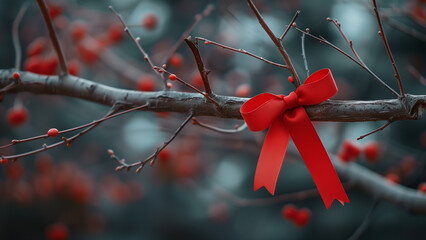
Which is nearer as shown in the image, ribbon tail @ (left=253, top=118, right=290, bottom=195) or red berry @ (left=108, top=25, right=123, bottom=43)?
ribbon tail @ (left=253, top=118, right=290, bottom=195)

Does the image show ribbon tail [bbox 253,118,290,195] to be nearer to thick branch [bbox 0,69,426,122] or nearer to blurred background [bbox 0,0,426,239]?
thick branch [bbox 0,69,426,122]

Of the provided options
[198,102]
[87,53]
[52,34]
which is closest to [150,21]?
[87,53]

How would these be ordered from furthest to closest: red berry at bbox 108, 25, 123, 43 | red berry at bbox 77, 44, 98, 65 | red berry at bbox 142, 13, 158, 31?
red berry at bbox 77, 44, 98, 65 → red berry at bbox 108, 25, 123, 43 → red berry at bbox 142, 13, 158, 31

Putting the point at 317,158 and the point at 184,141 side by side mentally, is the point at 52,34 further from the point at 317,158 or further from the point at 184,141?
the point at 184,141

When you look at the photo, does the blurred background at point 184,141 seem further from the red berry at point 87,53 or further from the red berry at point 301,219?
the red berry at point 301,219

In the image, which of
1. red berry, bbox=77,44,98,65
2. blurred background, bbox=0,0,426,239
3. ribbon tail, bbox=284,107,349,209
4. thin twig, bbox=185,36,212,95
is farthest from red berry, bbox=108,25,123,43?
ribbon tail, bbox=284,107,349,209

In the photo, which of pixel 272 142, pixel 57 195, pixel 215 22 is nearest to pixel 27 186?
pixel 57 195

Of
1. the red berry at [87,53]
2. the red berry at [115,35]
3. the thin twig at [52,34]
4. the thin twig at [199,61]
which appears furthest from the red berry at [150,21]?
the thin twig at [199,61]

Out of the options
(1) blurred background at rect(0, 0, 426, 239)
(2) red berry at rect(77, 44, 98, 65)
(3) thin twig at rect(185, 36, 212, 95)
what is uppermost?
(3) thin twig at rect(185, 36, 212, 95)
